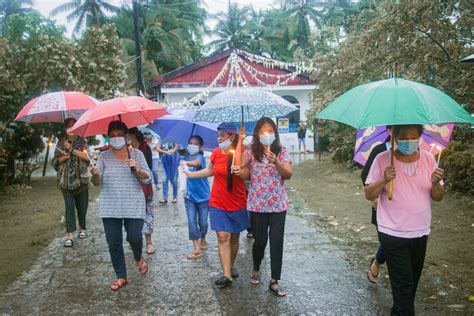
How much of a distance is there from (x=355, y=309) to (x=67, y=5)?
34.5 m

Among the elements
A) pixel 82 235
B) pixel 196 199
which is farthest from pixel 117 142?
pixel 82 235

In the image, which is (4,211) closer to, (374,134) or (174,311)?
(174,311)

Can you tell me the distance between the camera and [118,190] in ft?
15.3

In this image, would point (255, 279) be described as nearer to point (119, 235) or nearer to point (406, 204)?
point (119, 235)

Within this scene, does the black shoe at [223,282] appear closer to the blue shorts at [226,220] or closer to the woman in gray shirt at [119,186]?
the blue shorts at [226,220]

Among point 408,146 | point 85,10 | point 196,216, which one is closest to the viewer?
point 408,146

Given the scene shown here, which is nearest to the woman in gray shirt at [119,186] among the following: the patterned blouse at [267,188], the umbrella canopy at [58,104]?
the patterned blouse at [267,188]

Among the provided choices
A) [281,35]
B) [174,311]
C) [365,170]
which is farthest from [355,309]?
[281,35]

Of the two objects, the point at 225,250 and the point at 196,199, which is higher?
the point at 196,199

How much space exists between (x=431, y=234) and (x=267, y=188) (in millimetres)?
3447

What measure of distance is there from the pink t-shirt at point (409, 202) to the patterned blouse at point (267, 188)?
1.17 m

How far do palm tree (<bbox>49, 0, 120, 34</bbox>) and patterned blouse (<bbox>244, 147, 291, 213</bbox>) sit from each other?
1218 inches

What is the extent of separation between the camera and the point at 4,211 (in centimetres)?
941

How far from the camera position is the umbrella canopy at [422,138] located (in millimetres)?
4094
